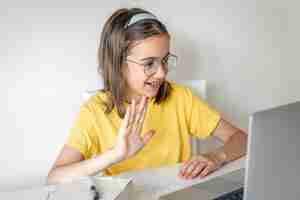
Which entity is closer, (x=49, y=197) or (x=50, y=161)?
(x=49, y=197)

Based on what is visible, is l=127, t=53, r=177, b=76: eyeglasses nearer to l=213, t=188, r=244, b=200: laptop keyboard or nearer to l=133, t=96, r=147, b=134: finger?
l=133, t=96, r=147, b=134: finger

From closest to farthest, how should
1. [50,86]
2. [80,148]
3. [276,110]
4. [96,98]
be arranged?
[276,110] → [80,148] → [96,98] → [50,86]

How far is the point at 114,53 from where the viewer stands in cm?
138

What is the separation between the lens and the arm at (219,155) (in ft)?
3.92

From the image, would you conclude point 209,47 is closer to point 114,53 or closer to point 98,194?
point 114,53

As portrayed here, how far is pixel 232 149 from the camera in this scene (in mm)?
1353

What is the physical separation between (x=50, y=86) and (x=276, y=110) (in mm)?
1141

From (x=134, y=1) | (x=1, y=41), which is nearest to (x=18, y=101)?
(x=1, y=41)

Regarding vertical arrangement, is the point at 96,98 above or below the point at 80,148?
above

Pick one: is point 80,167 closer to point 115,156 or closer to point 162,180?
point 115,156

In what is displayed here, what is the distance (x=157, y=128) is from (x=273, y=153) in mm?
803

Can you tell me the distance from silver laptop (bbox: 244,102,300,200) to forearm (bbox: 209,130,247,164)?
555 mm

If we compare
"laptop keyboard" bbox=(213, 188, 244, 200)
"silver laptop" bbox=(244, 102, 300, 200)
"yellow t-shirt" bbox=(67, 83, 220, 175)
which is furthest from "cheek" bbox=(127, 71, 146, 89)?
"silver laptop" bbox=(244, 102, 300, 200)

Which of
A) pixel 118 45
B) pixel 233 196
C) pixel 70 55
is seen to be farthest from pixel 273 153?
pixel 70 55
